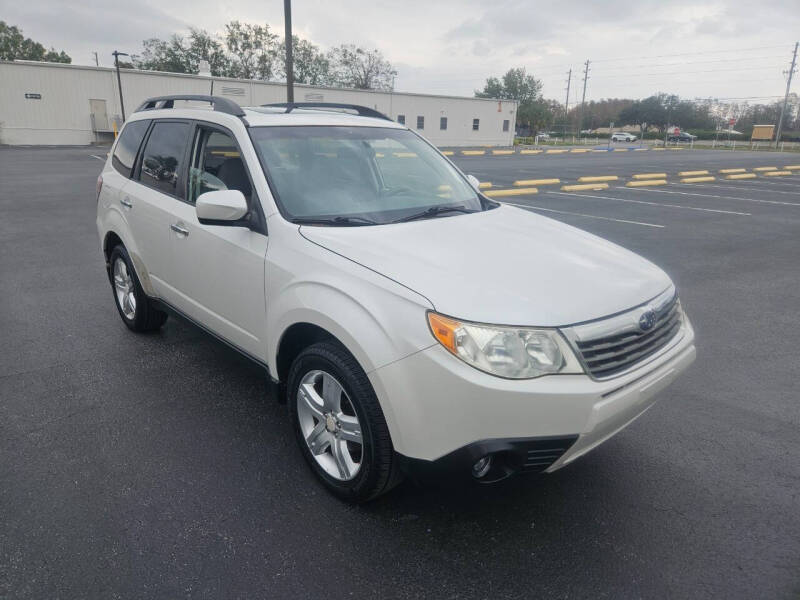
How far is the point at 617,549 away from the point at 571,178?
1929 centimetres

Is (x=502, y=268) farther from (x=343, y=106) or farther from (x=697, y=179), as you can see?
(x=697, y=179)

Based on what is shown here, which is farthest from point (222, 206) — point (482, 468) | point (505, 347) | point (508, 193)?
point (508, 193)

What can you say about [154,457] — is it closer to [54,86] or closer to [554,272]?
[554,272]

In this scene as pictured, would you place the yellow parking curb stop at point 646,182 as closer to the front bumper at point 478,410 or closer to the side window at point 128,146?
the side window at point 128,146

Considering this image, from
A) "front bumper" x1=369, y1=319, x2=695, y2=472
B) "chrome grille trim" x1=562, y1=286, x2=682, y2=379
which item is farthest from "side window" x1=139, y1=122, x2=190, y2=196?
"chrome grille trim" x1=562, y1=286, x2=682, y2=379

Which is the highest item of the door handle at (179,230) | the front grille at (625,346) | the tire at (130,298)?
the door handle at (179,230)

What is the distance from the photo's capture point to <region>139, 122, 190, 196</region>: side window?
13.0ft

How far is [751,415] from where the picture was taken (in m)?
3.75

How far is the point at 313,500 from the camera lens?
2.87 metres

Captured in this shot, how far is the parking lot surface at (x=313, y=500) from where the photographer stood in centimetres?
238

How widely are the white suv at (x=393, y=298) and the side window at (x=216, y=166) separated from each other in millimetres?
15

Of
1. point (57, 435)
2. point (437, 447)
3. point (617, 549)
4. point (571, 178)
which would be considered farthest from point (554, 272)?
point (571, 178)

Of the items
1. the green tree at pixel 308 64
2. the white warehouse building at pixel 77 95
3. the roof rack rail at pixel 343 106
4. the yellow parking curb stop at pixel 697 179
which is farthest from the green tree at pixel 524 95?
the roof rack rail at pixel 343 106

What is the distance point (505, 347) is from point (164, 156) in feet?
10.2
